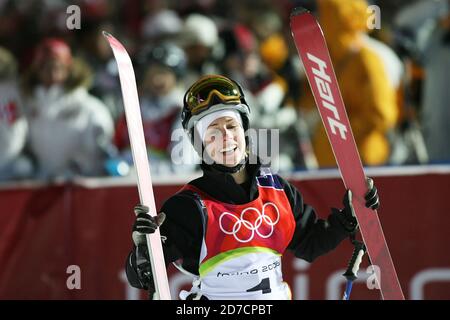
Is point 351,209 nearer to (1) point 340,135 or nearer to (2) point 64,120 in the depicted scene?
(1) point 340,135

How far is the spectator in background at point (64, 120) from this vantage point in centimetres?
945

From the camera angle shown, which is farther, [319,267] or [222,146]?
[319,267]

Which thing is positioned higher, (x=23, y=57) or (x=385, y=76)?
(x=23, y=57)

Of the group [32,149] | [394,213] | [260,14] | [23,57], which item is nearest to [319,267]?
[394,213]

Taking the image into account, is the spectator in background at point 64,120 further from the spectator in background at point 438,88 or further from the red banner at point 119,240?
the spectator in background at point 438,88

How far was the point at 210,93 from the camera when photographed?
19.7 ft

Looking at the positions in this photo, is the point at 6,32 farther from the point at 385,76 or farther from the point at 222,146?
the point at 222,146

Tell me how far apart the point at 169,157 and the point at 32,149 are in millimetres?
1086

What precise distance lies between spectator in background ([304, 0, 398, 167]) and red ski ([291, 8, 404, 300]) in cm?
260

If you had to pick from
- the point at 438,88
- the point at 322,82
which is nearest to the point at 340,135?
the point at 322,82

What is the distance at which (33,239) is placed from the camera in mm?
8672
